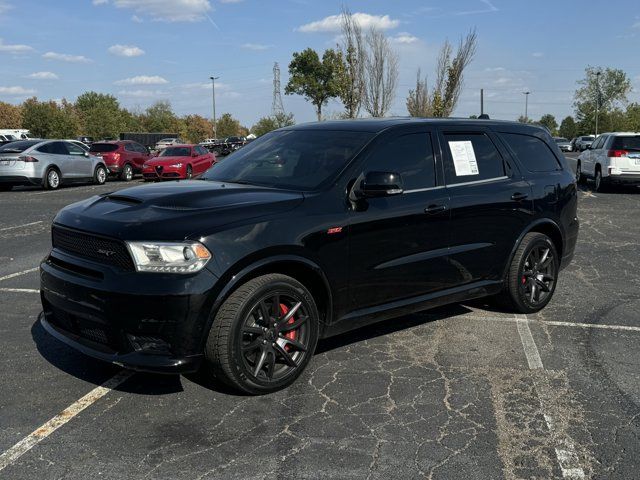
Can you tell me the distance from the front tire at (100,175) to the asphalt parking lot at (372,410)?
1663 cm

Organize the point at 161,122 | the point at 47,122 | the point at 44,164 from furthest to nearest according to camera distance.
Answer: the point at 161,122
the point at 47,122
the point at 44,164

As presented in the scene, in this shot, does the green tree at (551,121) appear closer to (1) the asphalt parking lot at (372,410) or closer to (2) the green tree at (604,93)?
(2) the green tree at (604,93)

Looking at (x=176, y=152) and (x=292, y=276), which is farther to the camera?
(x=176, y=152)

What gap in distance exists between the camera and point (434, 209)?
15.3 feet

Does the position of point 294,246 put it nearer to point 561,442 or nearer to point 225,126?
point 561,442

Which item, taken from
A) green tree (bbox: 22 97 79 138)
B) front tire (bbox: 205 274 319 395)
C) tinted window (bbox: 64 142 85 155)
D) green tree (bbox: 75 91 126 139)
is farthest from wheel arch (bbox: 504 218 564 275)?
green tree (bbox: 75 91 126 139)

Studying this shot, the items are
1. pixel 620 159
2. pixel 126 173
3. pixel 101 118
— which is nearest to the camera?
pixel 620 159

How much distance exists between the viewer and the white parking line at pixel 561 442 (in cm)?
303

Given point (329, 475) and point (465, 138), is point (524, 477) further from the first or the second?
point (465, 138)

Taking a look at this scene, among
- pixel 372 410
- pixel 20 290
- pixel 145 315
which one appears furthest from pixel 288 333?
pixel 20 290

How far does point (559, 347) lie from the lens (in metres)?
4.84

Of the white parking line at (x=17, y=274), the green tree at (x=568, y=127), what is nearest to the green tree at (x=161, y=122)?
the green tree at (x=568, y=127)

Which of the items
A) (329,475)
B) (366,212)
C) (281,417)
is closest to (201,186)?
(366,212)

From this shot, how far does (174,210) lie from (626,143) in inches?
633
